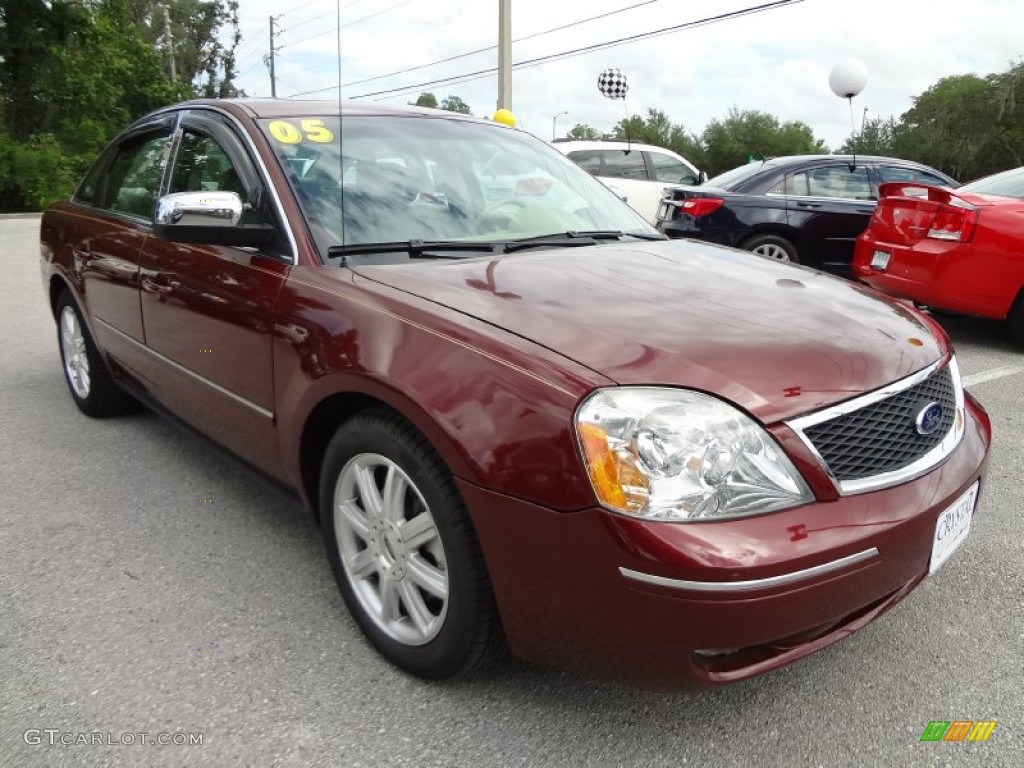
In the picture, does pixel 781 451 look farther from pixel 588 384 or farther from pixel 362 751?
pixel 362 751

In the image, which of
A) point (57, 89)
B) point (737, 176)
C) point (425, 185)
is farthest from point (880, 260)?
point (57, 89)

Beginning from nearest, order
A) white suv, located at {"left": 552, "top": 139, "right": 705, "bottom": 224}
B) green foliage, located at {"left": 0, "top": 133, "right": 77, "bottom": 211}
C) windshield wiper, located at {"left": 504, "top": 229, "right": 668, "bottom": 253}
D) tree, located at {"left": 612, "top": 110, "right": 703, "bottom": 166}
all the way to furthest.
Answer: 1. windshield wiper, located at {"left": 504, "top": 229, "right": 668, "bottom": 253}
2. white suv, located at {"left": 552, "top": 139, "right": 705, "bottom": 224}
3. green foliage, located at {"left": 0, "top": 133, "right": 77, "bottom": 211}
4. tree, located at {"left": 612, "top": 110, "right": 703, "bottom": 166}

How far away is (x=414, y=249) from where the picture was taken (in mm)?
2504

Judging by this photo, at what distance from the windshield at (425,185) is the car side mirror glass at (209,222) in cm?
18

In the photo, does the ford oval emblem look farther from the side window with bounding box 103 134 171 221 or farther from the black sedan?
the black sedan

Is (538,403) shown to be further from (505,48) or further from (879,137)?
(879,137)

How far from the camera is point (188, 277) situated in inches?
114

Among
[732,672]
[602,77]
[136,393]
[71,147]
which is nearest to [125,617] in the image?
[136,393]

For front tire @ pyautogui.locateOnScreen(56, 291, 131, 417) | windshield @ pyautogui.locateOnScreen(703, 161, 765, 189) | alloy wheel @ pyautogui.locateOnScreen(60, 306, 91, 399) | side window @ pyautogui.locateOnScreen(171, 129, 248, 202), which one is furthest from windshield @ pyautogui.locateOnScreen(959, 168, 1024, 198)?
alloy wheel @ pyautogui.locateOnScreen(60, 306, 91, 399)

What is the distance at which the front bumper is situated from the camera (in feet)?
5.21

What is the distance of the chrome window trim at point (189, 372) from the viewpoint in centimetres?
258

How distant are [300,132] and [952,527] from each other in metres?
2.29

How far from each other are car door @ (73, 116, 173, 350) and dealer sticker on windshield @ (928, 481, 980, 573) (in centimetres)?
293

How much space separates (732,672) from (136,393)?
9.66 ft
